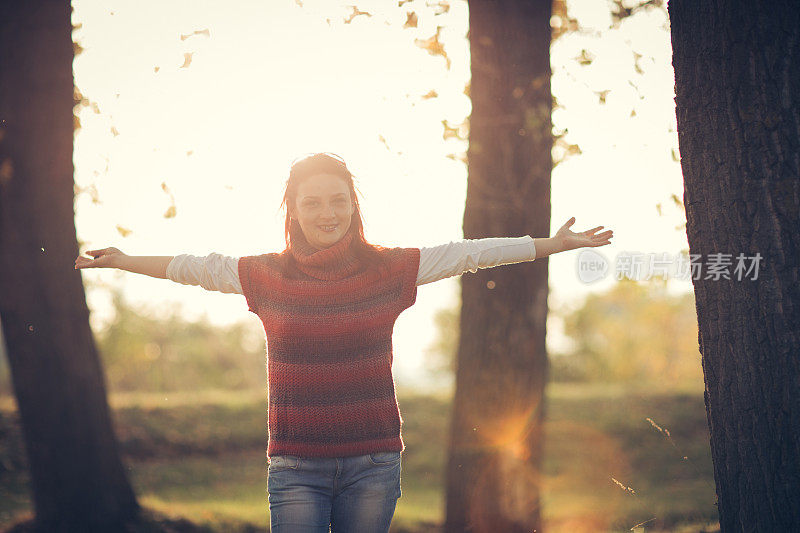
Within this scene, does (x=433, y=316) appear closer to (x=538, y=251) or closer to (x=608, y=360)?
(x=608, y=360)

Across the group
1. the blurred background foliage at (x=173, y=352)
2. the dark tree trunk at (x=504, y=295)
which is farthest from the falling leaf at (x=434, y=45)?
the blurred background foliage at (x=173, y=352)

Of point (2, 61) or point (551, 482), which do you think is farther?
point (551, 482)

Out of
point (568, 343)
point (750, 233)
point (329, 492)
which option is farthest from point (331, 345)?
point (568, 343)

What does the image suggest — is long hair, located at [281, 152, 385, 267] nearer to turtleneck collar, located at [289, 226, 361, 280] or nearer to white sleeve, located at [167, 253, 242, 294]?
turtleneck collar, located at [289, 226, 361, 280]

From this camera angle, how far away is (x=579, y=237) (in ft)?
11.4

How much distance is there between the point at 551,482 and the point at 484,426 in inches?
259

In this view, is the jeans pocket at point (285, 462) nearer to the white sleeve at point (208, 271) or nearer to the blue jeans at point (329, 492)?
the blue jeans at point (329, 492)

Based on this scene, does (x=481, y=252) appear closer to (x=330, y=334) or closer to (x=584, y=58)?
(x=330, y=334)

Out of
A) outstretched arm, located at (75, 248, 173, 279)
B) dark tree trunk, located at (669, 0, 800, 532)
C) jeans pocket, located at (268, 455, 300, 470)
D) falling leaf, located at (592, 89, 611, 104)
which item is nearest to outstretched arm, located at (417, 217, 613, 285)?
dark tree trunk, located at (669, 0, 800, 532)

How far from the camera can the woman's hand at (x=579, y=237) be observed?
345 cm

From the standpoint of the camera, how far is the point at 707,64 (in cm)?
321

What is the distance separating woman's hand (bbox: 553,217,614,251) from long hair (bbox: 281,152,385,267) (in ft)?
3.00

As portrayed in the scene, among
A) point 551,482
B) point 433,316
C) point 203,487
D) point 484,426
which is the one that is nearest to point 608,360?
point 433,316

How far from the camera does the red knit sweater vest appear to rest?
300 cm
